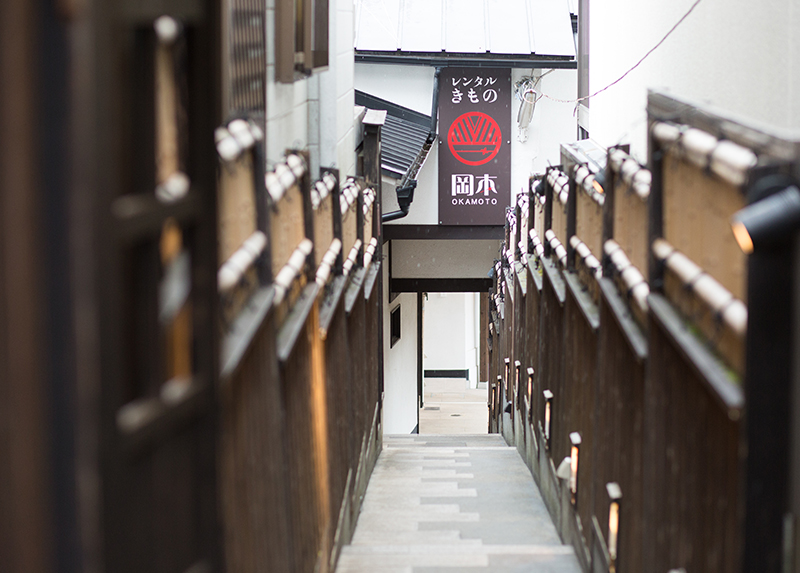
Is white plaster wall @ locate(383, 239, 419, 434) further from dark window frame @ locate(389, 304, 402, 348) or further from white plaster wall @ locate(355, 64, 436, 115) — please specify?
white plaster wall @ locate(355, 64, 436, 115)

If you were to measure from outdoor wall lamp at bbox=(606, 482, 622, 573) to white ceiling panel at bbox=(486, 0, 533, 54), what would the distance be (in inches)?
513

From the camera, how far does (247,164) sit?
3455 millimetres

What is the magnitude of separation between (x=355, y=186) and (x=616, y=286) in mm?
4135

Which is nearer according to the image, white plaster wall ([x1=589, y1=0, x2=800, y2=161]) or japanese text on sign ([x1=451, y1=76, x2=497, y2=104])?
white plaster wall ([x1=589, y1=0, x2=800, y2=161])

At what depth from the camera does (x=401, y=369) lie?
1956 centimetres

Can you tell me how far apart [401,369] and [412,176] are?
621cm

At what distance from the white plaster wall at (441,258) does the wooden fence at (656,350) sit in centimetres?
1243

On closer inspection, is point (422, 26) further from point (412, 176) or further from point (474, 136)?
point (412, 176)

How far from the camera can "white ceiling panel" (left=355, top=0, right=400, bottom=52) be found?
16.2m

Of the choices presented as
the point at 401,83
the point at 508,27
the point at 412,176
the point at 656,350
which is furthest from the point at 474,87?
the point at 656,350

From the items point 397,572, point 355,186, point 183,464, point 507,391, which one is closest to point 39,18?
point 183,464

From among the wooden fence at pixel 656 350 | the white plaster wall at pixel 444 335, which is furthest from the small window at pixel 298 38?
the white plaster wall at pixel 444 335

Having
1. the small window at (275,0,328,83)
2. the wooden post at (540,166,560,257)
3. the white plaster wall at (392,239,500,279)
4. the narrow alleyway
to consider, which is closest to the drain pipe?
the white plaster wall at (392,239,500,279)

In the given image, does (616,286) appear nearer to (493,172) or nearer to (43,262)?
(43,262)
